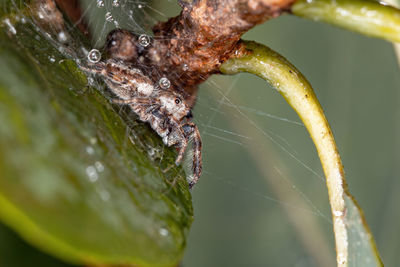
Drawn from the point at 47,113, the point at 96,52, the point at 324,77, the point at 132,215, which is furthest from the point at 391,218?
the point at 47,113

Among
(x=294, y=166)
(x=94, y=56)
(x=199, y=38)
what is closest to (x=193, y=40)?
(x=199, y=38)

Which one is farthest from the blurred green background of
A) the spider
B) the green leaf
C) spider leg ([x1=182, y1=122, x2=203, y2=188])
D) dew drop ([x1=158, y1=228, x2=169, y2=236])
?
dew drop ([x1=158, y1=228, x2=169, y2=236])

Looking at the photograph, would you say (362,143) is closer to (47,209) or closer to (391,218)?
(391,218)

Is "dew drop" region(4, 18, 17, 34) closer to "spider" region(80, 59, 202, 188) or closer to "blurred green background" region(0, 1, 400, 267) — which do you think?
"spider" region(80, 59, 202, 188)

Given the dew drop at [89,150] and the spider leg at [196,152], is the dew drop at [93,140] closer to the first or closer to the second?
the dew drop at [89,150]

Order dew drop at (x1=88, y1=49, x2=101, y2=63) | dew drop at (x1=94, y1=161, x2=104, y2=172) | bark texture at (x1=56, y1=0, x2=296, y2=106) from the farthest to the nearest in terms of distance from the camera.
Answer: dew drop at (x1=88, y1=49, x2=101, y2=63) < bark texture at (x1=56, y1=0, x2=296, y2=106) < dew drop at (x1=94, y1=161, x2=104, y2=172)

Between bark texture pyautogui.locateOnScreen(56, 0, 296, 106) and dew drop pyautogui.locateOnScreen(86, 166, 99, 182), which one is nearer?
dew drop pyautogui.locateOnScreen(86, 166, 99, 182)

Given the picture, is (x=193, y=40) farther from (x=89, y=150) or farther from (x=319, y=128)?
(x=89, y=150)
